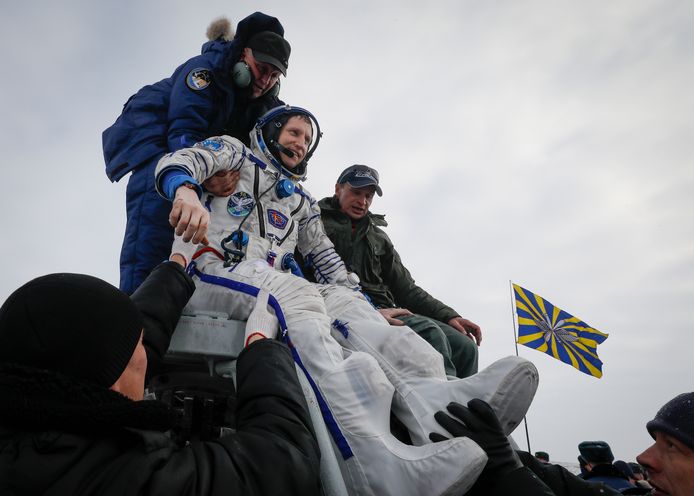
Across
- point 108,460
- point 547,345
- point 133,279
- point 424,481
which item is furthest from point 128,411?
point 547,345

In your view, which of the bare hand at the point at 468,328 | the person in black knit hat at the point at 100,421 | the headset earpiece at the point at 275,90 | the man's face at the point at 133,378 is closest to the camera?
the person in black knit hat at the point at 100,421

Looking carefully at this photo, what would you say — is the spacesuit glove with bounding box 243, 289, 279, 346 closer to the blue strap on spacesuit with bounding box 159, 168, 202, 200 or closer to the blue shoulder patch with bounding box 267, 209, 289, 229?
the blue strap on spacesuit with bounding box 159, 168, 202, 200

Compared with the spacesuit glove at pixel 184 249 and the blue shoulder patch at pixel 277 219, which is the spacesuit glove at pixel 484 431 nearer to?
the spacesuit glove at pixel 184 249

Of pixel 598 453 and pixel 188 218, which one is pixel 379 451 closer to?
pixel 188 218

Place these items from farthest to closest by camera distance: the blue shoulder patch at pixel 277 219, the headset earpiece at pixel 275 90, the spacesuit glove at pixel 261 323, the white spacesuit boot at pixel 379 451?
the headset earpiece at pixel 275 90 → the blue shoulder patch at pixel 277 219 → the spacesuit glove at pixel 261 323 → the white spacesuit boot at pixel 379 451

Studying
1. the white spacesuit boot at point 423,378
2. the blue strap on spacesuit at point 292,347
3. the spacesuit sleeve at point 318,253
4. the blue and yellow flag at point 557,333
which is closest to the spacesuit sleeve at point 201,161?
the blue strap on spacesuit at point 292,347

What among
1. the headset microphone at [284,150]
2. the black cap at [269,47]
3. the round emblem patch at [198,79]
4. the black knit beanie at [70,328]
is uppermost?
the black cap at [269,47]

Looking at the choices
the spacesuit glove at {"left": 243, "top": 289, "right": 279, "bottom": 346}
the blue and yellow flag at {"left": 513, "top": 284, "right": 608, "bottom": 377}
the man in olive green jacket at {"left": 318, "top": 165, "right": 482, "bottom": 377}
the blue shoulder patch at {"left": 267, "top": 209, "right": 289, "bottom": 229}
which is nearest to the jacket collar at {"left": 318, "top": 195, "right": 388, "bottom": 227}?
the man in olive green jacket at {"left": 318, "top": 165, "right": 482, "bottom": 377}

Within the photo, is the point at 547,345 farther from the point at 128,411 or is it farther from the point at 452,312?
the point at 128,411

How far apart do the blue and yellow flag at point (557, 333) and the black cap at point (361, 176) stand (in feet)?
12.2

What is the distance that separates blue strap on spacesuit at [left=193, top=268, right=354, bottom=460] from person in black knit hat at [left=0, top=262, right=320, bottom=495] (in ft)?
1.33

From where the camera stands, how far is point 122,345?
Answer: 115 cm

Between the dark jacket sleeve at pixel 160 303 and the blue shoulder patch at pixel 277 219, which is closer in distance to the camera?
the dark jacket sleeve at pixel 160 303

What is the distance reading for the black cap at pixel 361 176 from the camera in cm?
399
